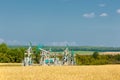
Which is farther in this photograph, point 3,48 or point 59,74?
point 3,48

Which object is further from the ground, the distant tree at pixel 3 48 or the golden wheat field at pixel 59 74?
the distant tree at pixel 3 48

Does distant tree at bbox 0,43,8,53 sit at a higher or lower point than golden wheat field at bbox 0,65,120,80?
higher

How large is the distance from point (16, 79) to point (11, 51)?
297 ft

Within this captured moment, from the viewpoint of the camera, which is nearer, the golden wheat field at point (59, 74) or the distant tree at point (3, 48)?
the golden wheat field at point (59, 74)

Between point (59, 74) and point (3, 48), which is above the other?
point (3, 48)

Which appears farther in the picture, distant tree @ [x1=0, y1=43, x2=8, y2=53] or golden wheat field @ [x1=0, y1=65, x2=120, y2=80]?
distant tree @ [x1=0, y1=43, x2=8, y2=53]

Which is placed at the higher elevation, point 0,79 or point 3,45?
point 3,45

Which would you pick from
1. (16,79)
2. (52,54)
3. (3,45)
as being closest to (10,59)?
(3,45)

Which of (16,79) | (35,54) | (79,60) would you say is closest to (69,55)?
(35,54)

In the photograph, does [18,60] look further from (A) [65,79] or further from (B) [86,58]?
(A) [65,79]

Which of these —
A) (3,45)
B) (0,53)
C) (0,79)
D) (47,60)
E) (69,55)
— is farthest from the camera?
(3,45)

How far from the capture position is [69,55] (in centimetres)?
9456

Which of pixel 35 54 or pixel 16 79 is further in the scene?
pixel 35 54

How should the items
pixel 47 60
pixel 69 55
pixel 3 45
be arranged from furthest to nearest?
pixel 3 45 → pixel 69 55 → pixel 47 60
